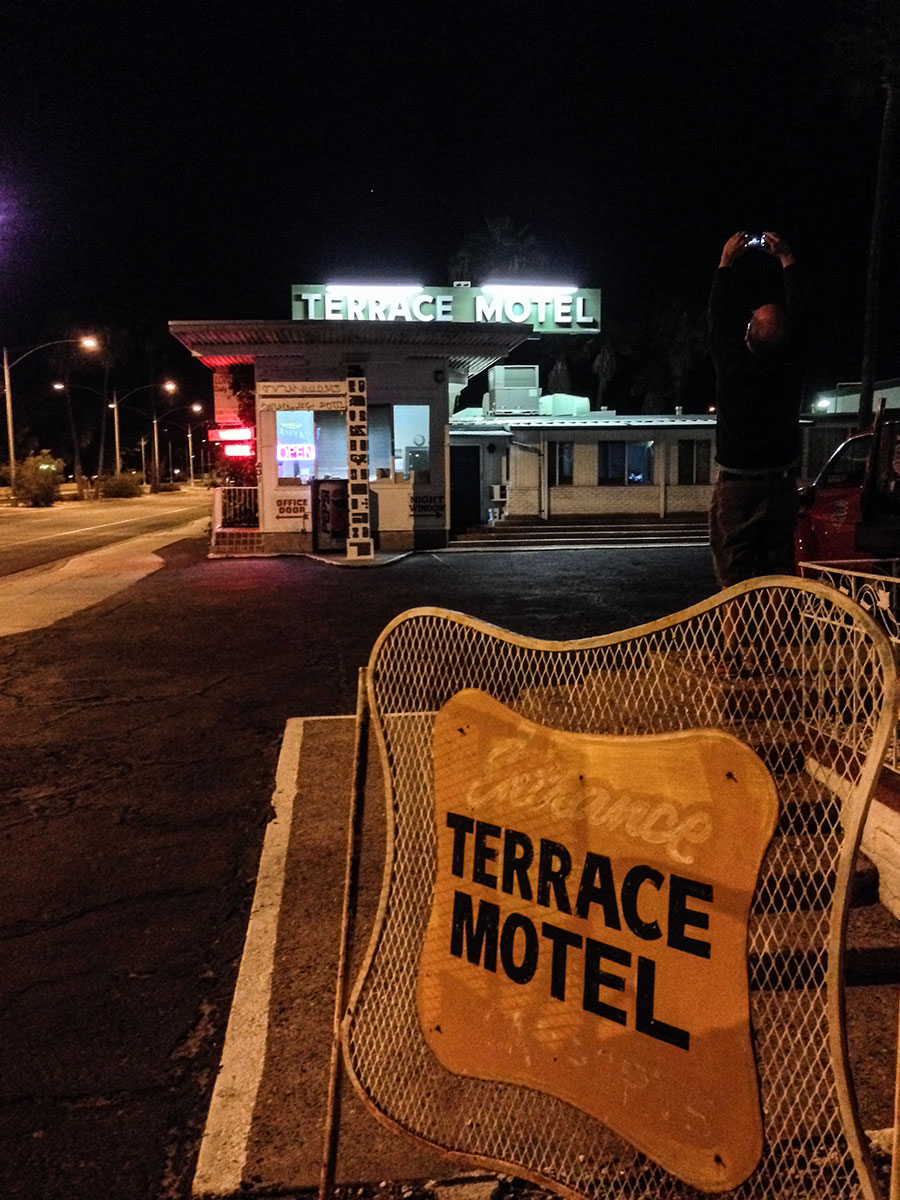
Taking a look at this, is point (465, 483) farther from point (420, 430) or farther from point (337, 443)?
point (337, 443)

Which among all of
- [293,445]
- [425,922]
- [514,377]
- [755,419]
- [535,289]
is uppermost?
[535,289]

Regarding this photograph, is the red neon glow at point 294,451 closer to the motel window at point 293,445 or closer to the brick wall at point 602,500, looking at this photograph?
the motel window at point 293,445

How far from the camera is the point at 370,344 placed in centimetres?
2059

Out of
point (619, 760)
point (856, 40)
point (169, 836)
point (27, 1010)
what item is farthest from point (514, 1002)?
point (856, 40)

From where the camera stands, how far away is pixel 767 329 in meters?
4.33

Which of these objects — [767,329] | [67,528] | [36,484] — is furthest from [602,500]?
[36,484]

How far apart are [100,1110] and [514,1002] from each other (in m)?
1.51

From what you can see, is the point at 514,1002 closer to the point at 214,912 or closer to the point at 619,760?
the point at 619,760

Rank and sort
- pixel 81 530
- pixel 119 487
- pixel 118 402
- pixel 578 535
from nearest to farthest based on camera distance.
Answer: pixel 578 535 → pixel 81 530 → pixel 119 487 → pixel 118 402

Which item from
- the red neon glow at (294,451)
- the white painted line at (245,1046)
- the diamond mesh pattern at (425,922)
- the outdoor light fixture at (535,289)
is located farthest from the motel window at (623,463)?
the diamond mesh pattern at (425,922)

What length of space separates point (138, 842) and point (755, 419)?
3.92m

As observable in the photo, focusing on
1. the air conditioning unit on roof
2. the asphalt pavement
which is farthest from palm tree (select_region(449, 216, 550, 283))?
the asphalt pavement

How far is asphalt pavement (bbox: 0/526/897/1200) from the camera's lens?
287 cm

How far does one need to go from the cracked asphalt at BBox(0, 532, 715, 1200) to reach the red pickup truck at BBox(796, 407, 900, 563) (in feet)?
8.55
